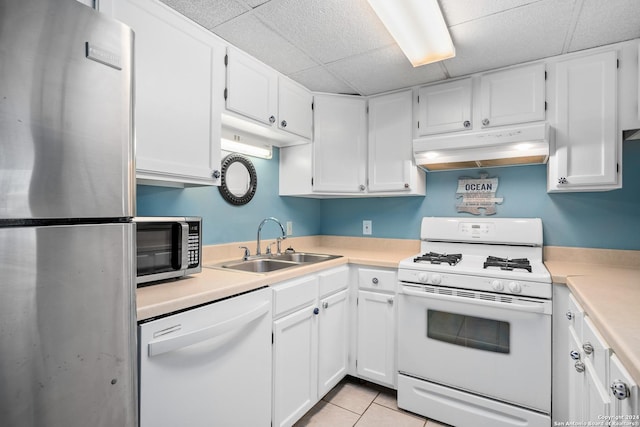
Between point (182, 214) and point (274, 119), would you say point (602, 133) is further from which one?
point (182, 214)

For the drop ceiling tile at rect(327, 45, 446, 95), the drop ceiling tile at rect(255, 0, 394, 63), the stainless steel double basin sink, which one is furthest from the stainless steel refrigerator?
the drop ceiling tile at rect(327, 45, 446, 95)

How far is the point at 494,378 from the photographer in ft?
5.74

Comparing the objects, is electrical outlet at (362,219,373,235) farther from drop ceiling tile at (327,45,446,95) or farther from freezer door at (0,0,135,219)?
freezer door at (0,0,135,219)

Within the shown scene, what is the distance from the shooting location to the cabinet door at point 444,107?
2.20 meters

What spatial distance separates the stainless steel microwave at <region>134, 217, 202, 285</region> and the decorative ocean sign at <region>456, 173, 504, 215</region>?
1.93 meters

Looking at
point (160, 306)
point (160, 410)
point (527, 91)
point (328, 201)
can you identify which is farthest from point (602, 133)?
point (160, 410)

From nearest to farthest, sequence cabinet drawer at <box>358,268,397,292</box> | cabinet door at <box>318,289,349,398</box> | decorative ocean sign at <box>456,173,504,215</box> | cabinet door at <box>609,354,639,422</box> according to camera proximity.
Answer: cabinet door at <box>609,354,639,422</box>
cabinet door at <box>318,289,349,398</box>
cabinet drawer at <box>358,268,397,292</box>
decorative ocean sign at <box>456,173,504,215</box>

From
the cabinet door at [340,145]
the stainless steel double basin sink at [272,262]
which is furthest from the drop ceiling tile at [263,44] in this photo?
the stainless steel double basin sink at [272,262]

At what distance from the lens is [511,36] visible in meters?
1.75

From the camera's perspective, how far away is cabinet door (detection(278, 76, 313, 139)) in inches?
87.2

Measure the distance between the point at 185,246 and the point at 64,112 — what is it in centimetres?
83

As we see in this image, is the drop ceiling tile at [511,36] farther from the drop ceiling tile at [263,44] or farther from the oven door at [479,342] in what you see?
the oven door at [479,342]

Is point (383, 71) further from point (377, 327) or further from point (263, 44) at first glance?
point (377, 327)

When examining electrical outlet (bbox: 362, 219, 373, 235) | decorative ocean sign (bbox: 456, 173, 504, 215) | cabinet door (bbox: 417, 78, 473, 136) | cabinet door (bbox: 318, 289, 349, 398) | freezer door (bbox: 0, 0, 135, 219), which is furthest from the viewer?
electrical outlet (bbox: 362, 219, 373, 235)
